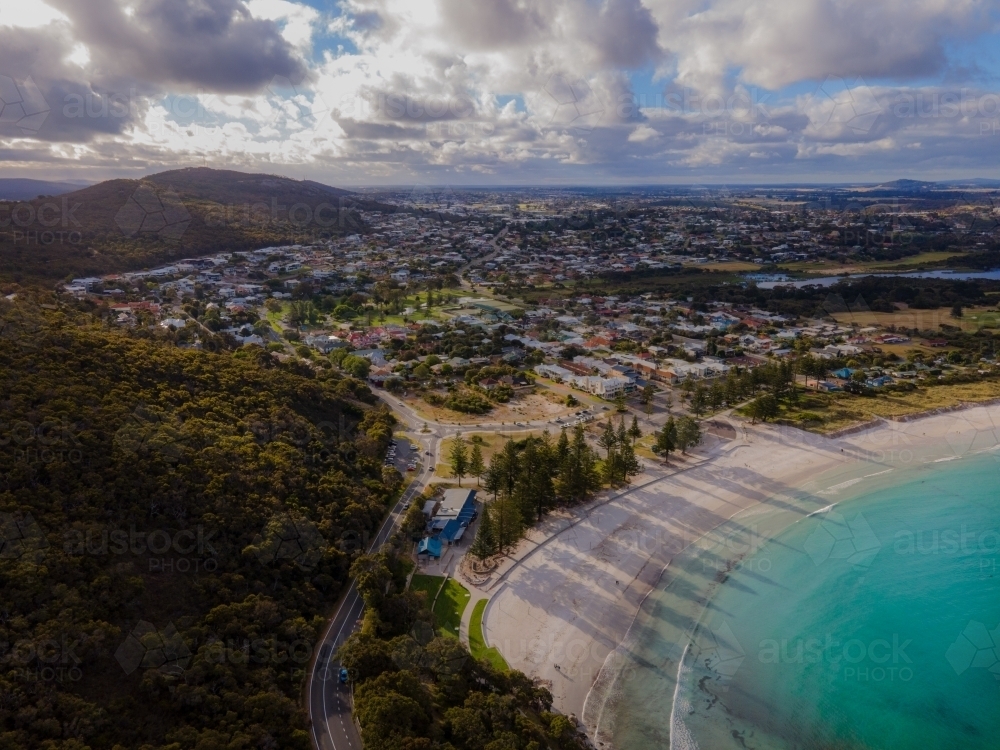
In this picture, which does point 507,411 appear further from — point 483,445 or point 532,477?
point 532,477

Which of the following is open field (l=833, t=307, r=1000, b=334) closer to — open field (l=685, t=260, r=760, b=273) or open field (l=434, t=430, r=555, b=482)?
open field (l=685, t=260, r=760, b=273)

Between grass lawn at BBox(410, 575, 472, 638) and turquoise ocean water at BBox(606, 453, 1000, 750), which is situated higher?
grass lawn at BBox(410, 575, 472, 638)

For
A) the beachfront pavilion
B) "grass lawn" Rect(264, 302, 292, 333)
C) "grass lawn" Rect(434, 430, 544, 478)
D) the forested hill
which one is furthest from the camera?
"grass lawn" Rect(264, 302, 292, 333)

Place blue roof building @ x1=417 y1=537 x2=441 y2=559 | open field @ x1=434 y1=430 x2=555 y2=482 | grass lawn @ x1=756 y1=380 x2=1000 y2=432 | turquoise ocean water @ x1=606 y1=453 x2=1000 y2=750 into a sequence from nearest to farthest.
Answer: turquoise ocean water @ x1=606 y1=453 x2=1000 y2=750 → blue roof building @ x1=417 y1=537 x2=441 y2=559 → open field @ x1=434 y1=430 x2=555 y2=482 → grass lawn @ x1=756 y1=380 x2=1000 y2=432

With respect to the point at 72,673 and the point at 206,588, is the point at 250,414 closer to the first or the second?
the point at 206,588

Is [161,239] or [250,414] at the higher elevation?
[161,239]

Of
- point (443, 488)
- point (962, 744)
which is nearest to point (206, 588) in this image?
point (443, 488)

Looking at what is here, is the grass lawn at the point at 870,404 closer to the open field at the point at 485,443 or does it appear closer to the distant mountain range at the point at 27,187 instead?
the open field at the point at 485,443

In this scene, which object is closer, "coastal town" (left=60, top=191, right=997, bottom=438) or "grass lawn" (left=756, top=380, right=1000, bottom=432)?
"grass lawn" (left=756, top=380, right=1000, bottom=432)

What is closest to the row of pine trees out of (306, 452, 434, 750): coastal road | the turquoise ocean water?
(306, 452, 434, 750): coastal road
